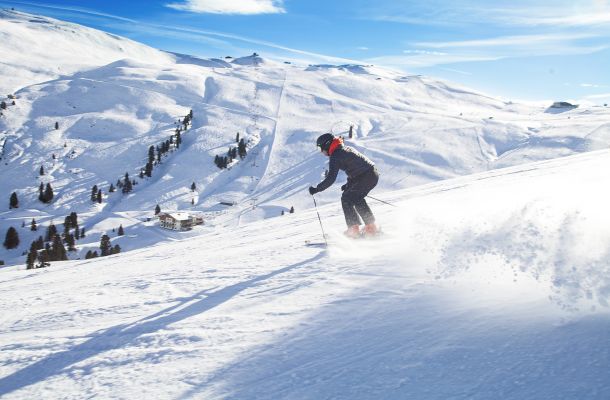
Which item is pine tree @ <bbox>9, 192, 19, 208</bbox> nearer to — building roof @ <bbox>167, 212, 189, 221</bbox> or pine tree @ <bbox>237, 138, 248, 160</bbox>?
building roof @ <bbox>167, 212, 189, 221</bbox>

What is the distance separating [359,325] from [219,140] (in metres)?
103

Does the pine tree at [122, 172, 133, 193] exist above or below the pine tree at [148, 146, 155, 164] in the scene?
below

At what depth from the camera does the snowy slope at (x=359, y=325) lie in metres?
3.04

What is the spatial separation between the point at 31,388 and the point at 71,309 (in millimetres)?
2234

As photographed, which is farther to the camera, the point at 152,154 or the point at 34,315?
the point at 152,154

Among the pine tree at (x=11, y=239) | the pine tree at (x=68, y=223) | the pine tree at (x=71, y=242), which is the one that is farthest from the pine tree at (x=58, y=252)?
the pine tree at (x=11, y=239)

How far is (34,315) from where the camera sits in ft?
18.5

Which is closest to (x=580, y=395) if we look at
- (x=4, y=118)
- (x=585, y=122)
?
(x=585, y=122)

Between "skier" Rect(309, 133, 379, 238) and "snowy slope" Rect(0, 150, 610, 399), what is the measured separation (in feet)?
5.52

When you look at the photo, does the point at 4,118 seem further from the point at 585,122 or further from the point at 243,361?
the point at 585,122

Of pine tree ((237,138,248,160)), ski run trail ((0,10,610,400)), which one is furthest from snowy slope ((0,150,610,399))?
pine tree ((237,138,248,160))

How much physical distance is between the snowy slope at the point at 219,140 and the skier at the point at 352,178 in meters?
54.3

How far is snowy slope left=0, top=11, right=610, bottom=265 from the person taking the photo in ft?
247

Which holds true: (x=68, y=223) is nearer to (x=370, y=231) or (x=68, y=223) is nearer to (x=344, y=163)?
(x=344, y=163)
